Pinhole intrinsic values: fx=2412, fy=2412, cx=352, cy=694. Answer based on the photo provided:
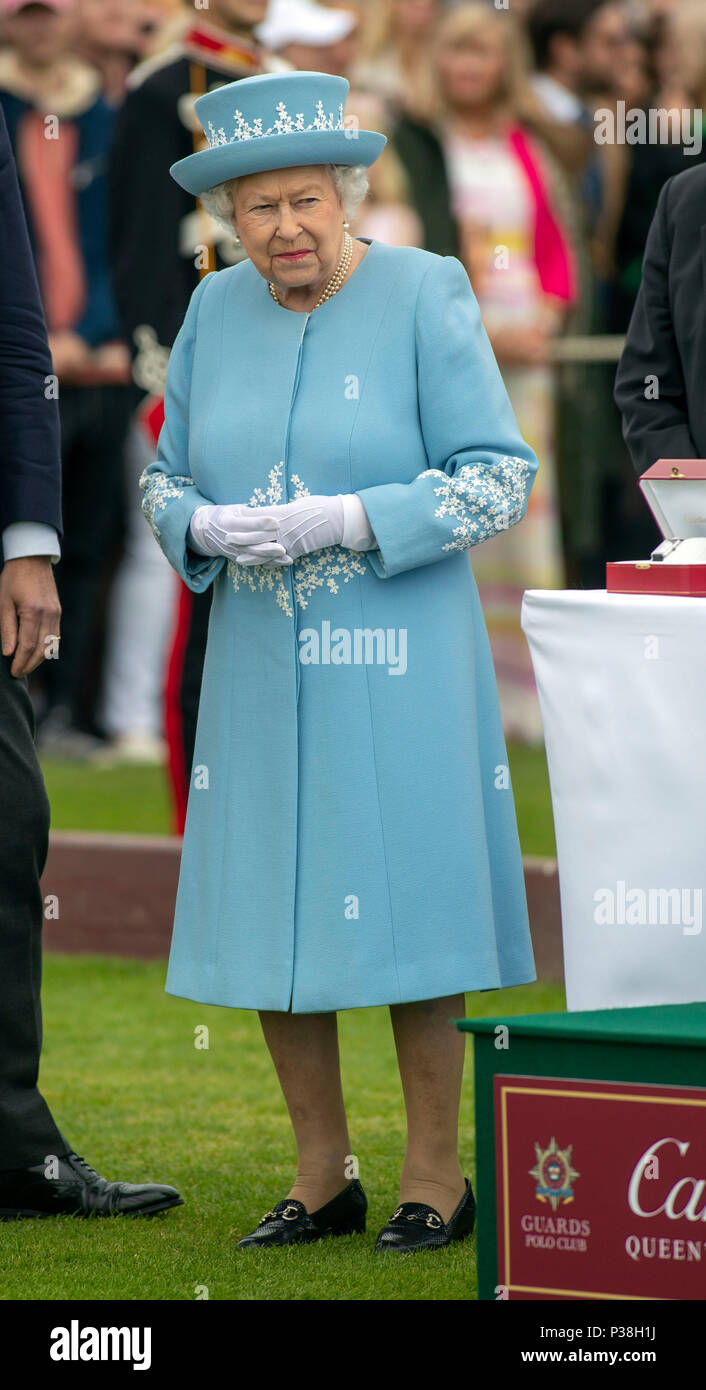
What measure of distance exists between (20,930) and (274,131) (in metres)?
1.39

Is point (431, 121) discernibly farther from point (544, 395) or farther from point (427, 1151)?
point (427, 1151)

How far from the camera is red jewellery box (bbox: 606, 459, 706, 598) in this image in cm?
351

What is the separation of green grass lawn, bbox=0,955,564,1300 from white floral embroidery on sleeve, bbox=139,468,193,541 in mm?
1146

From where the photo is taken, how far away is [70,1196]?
4.07 m

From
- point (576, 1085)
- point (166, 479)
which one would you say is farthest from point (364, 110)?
point (576, 1085)

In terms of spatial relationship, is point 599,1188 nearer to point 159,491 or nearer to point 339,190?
point 159,491

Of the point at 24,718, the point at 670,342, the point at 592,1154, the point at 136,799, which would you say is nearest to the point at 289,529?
the point at 24,718

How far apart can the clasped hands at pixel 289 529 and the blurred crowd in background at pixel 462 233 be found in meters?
4.79

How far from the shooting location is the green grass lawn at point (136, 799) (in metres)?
7.42

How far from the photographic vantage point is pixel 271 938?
3.72m

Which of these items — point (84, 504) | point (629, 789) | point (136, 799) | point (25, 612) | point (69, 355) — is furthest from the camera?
point (84, 504)

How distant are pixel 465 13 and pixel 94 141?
5.16 ft
